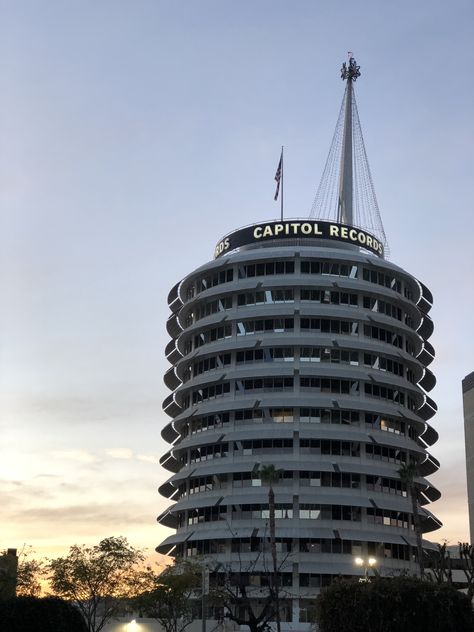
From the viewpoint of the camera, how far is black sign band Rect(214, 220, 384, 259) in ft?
477

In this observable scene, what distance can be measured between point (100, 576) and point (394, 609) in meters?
60.5

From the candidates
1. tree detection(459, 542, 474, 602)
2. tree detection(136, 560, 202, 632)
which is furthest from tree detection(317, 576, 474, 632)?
tree detection(136, 560, 202, 632)

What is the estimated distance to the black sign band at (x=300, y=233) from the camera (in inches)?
5728

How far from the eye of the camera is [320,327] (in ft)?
449

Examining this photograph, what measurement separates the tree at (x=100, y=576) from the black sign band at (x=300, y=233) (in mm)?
59665

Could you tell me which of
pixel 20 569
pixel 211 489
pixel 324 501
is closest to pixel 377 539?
pixel 324 501

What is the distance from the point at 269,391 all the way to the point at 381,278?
26.2 metres

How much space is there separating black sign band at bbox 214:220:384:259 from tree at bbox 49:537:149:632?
5966 centimetres

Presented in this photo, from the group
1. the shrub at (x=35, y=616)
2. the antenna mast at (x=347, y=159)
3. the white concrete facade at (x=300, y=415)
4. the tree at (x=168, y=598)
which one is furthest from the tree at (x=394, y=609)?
the antenna mast at (x=347, y=159)

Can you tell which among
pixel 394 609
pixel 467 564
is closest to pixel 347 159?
pixel 467 564

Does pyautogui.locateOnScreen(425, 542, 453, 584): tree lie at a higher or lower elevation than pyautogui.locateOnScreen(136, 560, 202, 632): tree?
higher

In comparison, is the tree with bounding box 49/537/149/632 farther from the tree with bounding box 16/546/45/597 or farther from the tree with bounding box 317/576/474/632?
the tree with bounding box 317/576/474/632

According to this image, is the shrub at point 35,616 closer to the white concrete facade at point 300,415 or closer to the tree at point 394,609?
the tree at point 394,609

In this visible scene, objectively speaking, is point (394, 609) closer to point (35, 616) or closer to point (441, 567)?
point (35, 616)
